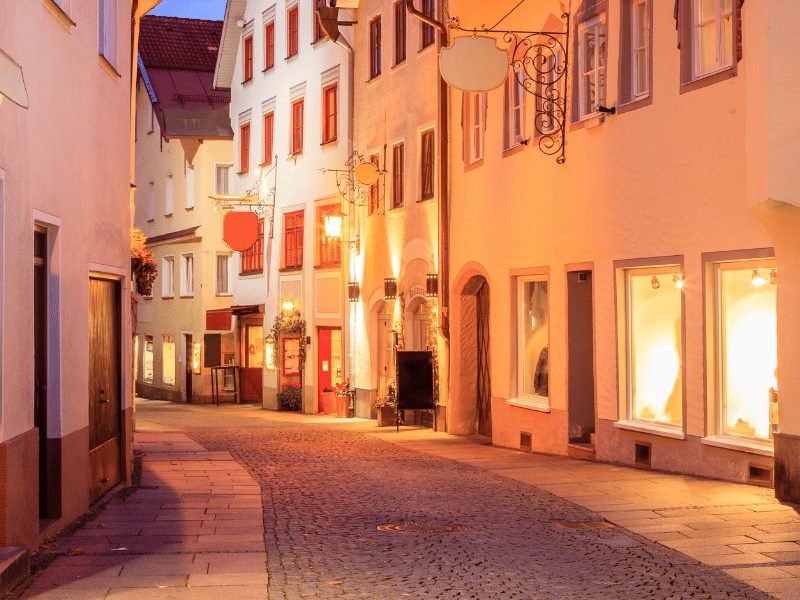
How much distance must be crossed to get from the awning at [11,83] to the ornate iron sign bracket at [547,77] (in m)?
10.0

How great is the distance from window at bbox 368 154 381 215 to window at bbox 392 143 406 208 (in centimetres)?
74

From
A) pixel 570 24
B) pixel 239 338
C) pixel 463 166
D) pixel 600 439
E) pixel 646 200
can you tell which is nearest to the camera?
pixel 646 200

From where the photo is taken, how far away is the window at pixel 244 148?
37.5m

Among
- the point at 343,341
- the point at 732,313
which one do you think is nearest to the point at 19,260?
the point at 732,313

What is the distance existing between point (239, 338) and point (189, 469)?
23.5m

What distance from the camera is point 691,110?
14188mm

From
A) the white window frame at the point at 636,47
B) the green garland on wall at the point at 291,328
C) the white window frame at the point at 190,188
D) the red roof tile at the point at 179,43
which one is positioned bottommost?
the green garland on wall at the point at 291,328

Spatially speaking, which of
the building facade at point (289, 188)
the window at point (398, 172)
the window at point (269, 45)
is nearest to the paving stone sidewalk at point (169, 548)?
the window at point (398, 172)

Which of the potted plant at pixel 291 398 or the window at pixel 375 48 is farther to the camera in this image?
the potted plant at pixel 291 398

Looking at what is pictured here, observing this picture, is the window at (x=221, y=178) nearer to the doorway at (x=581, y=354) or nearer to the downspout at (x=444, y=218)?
the downspout at (x=444, y=218)

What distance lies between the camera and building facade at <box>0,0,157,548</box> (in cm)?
904

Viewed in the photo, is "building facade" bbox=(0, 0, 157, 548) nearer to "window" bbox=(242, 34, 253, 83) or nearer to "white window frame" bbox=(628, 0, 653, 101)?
"white window frame" bbox=(628, 0, 653, 101)

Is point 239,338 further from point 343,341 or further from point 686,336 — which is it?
point 686,336

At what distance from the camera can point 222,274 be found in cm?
4181
